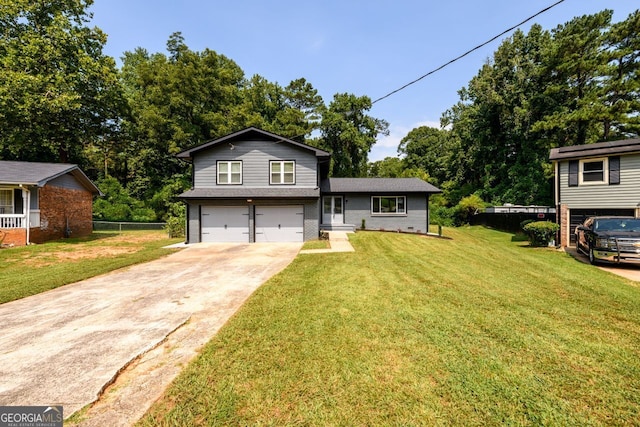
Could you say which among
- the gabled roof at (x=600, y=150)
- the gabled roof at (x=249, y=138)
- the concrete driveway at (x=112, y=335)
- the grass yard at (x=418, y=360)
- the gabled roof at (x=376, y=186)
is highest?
the gabled roof at (x=249, y=138)

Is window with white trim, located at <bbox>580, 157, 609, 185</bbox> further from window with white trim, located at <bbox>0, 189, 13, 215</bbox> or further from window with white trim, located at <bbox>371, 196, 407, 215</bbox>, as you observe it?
window with white trim, located at <bbox>0, 189, 13, 215</bbox>

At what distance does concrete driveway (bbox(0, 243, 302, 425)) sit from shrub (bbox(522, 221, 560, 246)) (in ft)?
47.3

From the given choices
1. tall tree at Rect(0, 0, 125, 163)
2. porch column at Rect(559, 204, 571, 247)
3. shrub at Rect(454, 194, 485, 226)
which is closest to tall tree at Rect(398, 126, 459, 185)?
shrub at Rect(454, 194, 485, 226)

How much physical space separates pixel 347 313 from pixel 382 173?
52.6 m

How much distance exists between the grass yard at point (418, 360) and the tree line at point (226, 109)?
18.0 metres

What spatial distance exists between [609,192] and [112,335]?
20061 millimetres

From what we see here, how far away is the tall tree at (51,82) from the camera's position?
72.4 feet

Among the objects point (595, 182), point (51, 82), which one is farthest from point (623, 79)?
point (51, 82)

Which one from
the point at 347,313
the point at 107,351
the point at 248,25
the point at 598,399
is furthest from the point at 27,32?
the point at 598,399

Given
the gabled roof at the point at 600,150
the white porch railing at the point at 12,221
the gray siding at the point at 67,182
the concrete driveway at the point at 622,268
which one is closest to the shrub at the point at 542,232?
the concrete driveway at the point at 622,268

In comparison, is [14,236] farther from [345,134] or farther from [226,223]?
[345,134]

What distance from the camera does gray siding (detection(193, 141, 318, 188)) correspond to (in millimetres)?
16078

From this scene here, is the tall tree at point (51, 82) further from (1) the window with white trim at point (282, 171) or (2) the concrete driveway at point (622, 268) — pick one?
(2) the concrete driveway at point (622, 268)

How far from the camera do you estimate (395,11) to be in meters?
8.38
